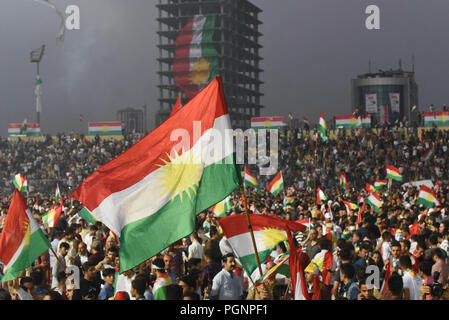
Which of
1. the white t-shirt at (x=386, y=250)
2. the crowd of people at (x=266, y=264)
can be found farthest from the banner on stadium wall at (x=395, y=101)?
the white t-shirt at (x=386, y=250)

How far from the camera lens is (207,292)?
26.2 ft

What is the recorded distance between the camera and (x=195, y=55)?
366ft

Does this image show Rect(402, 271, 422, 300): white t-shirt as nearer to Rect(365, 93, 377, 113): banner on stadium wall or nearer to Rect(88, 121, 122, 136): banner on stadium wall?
Rect(88, 121, 122, 136): banner on stadium wall

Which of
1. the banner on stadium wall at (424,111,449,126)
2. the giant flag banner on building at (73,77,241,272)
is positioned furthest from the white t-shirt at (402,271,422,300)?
the banner on stadium wall at (424,111,449,126)

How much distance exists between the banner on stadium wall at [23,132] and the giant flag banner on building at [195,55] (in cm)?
5131

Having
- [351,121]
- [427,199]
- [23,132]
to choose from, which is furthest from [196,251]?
[23,132]

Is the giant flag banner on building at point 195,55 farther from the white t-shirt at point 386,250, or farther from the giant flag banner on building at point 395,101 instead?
the white t-shirt at point 386,250

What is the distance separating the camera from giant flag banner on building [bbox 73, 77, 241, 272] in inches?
253

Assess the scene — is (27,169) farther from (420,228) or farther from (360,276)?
(360,276)

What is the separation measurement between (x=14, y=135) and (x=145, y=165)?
57361mm

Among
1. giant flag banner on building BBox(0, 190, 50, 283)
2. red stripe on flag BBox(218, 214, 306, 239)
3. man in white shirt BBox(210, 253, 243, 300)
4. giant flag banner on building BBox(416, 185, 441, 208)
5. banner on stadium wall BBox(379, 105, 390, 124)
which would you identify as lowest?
giant flag banner on building BBox(416, 185, 441, 208)

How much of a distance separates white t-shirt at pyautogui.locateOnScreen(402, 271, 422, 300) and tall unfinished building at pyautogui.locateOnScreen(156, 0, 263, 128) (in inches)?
4071
